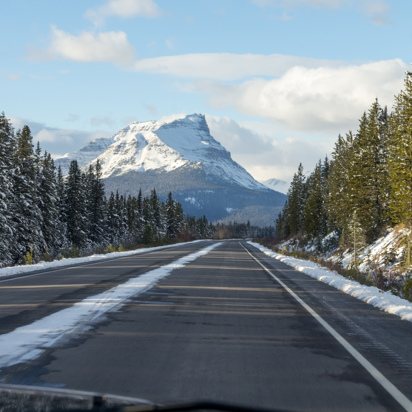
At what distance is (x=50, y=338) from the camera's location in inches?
264

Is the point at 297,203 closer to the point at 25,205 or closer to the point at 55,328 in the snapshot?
the point at 25,205

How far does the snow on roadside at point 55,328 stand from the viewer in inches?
231

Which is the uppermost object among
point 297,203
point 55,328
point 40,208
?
point 297,203

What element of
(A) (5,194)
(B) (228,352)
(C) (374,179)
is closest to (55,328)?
(B) (228,352)

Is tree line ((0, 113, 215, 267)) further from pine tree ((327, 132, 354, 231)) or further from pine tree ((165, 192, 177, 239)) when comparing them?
pine tree ((165, 192, 177, 239))

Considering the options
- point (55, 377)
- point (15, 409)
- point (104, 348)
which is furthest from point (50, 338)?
point (15, 409)

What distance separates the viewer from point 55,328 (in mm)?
7422

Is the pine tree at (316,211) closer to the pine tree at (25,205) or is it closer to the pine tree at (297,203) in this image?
the pine tree at (297,203)

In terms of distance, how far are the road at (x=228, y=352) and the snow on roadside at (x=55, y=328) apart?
0.21 meters

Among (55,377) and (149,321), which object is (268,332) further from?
(55,377)

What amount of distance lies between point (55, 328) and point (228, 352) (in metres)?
2.91

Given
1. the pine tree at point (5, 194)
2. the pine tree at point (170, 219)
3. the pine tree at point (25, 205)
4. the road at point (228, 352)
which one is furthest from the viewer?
the pine tree at point (170, 219)

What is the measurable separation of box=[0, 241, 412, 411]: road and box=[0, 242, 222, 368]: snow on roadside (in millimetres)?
208

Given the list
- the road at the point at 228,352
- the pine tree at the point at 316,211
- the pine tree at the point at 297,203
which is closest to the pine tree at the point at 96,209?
the pine tree at the point at 316,211
